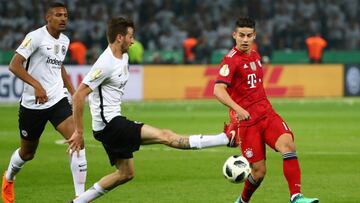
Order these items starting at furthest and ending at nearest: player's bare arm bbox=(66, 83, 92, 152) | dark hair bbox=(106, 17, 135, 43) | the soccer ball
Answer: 1. dark hair bbox=(106, 17, 135, 43)
2. the soccer ball
3. player's bare arm bbox=(66, 83, 92, 152)

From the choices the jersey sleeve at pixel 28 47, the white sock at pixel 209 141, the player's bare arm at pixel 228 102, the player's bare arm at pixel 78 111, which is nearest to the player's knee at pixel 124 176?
the player's bare arm at pixel 78 111

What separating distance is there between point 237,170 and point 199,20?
28581mm

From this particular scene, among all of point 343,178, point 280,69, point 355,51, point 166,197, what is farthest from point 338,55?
point 166,197

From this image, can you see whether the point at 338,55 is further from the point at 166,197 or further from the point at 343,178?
the point at 166,197

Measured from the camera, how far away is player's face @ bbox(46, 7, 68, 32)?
11602 mm

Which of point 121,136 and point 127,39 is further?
point 127,39

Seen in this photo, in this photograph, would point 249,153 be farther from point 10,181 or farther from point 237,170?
point 10,181

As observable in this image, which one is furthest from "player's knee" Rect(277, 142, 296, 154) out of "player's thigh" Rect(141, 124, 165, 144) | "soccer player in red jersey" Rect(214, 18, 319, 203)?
"player's thigh" Rect(141, 124, 165, 144)

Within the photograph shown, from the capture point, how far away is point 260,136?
10.5 metres

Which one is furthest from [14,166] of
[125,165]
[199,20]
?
[199,20]

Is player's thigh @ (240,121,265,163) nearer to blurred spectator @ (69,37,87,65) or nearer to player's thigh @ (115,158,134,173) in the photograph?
player's thigh @ (115,158,134,173)

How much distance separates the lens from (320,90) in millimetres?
33281

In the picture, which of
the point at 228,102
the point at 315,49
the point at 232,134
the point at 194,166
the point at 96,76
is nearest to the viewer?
the point at 232,134

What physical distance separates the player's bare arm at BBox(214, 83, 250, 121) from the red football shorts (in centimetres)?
49
